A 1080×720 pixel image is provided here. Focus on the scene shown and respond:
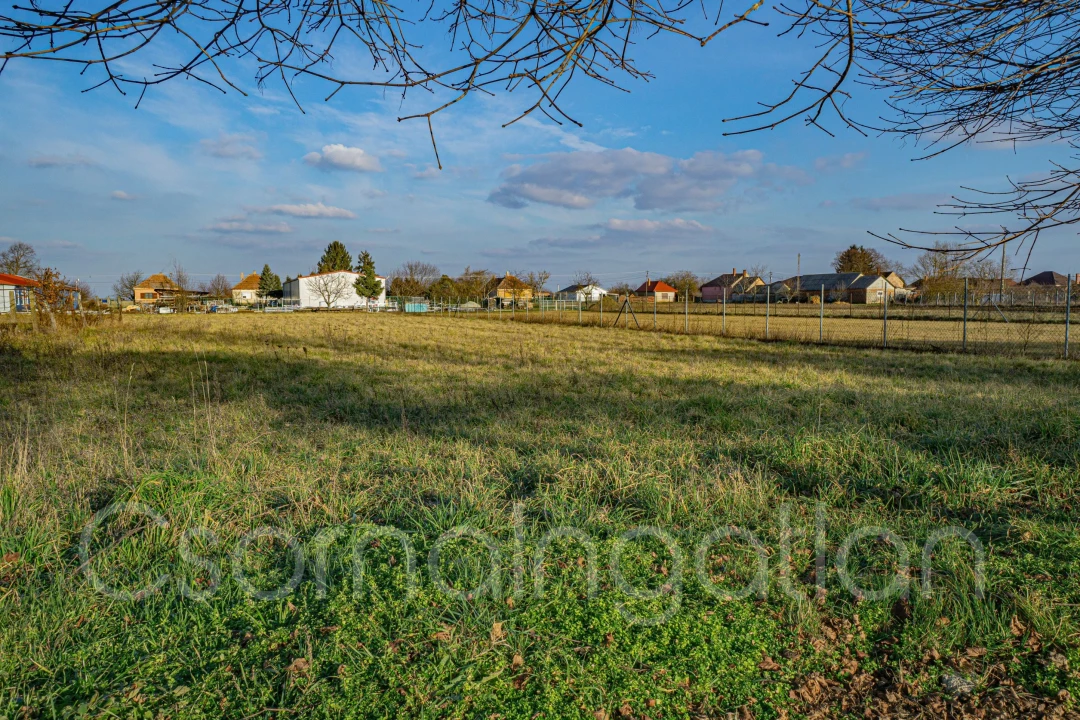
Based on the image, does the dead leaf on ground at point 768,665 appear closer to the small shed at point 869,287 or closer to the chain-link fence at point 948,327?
the chain-link fence at point 948,327

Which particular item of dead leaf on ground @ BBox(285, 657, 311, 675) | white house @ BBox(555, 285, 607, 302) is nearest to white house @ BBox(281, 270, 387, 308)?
white house @ BBox(555, 285, 607, 302)

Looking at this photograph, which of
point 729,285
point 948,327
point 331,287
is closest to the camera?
point 948,327

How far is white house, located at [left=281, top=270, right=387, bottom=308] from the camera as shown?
70.0 metres

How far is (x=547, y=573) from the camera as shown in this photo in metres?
2.78

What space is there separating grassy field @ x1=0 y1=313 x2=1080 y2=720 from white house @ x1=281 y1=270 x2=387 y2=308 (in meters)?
66.4

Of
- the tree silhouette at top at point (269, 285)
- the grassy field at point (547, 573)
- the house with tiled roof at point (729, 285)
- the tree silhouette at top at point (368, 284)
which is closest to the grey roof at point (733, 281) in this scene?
the house with tiled roof at point (729, 285)

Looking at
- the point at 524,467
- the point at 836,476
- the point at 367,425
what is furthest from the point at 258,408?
the point at 836,476

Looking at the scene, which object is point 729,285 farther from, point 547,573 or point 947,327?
point 547,573

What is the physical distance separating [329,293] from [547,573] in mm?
70009

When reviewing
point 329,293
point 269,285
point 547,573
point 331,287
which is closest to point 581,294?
point 329,293

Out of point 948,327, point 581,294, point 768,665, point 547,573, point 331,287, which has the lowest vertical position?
point 768,665

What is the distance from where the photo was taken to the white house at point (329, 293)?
230 feet

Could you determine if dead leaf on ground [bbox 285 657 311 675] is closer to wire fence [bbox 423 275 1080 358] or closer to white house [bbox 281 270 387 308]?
wire fence [bbox 423 275 1080 358]

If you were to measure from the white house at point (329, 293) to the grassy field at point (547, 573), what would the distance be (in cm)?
6635
